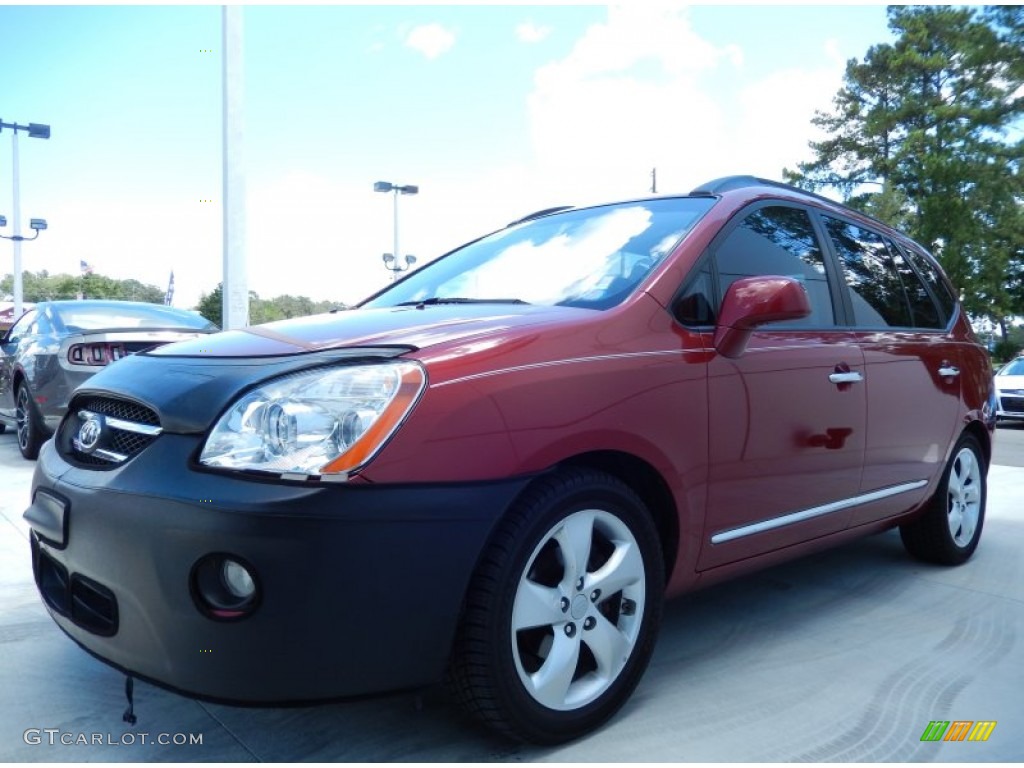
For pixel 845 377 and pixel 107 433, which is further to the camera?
pixel 845 377

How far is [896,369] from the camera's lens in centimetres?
337

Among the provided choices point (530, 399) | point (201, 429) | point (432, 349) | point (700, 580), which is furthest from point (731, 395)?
point (201, 429)

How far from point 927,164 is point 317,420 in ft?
94.3

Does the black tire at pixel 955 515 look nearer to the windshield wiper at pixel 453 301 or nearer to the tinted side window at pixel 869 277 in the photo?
the tinted side window at pixel 869 277

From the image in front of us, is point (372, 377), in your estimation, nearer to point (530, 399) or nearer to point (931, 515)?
point (530, 399)

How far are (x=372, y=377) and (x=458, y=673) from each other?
28.4 inches

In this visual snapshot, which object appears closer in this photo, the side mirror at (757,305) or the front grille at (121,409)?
the front grille at (121,409)

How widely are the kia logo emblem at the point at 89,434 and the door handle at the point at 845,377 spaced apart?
91.5 inches

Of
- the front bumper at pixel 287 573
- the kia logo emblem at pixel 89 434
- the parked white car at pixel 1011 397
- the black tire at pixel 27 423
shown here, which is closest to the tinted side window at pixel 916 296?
the front bumper at pixel 287 573

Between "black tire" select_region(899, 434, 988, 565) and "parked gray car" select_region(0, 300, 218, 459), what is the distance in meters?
5.13

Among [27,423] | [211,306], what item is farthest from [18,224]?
[27,423]

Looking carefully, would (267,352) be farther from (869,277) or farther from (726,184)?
(869,277)

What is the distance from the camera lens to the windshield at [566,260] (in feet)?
8.57

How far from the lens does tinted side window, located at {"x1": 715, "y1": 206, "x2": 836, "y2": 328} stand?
2807 millimetres
